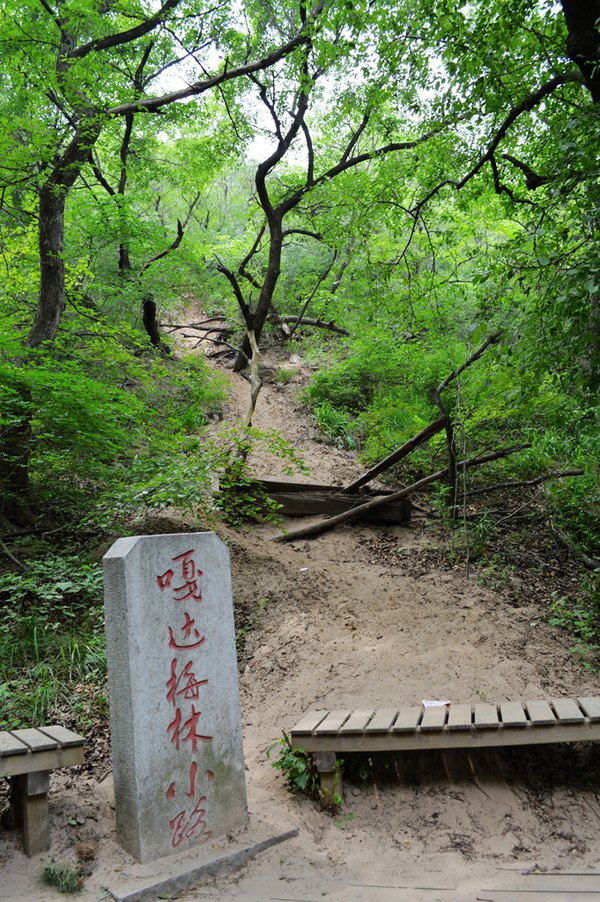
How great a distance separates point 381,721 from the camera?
152 inches

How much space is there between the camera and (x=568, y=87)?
6508mm

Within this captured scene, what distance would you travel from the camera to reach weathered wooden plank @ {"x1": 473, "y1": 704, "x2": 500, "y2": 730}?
3.63m

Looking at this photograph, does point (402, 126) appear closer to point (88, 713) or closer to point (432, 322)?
point (432, 322)

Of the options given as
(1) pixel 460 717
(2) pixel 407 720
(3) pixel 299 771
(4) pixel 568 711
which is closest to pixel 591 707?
(4) pixel 568 711

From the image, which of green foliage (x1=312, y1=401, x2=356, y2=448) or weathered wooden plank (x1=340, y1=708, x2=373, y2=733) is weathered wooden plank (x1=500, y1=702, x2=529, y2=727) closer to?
weathered wooden plank (x1=340, y1=708, x2=373, y2=733)

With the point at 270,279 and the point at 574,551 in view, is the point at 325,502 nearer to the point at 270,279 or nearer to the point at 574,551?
the point at 574,551

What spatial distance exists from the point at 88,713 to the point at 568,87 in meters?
7.89

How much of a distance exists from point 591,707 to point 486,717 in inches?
26.7

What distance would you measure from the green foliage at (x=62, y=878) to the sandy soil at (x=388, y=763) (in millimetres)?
49

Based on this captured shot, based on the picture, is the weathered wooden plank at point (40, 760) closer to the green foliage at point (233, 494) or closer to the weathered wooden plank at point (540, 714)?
the weathered wooden plank at point (540, 714)

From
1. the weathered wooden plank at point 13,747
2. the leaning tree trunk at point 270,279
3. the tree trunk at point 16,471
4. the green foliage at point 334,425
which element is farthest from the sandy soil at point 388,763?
the leaning tree trunk at point 270,279

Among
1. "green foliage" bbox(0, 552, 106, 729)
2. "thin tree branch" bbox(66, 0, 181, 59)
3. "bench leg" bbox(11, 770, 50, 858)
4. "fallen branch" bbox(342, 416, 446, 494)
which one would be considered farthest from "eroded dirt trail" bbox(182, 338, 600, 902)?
"thin tree branch" bbox(66, 0, 181, 59)

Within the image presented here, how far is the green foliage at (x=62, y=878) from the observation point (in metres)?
2.80

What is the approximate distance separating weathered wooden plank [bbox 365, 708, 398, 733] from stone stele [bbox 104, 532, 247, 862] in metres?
0.84
